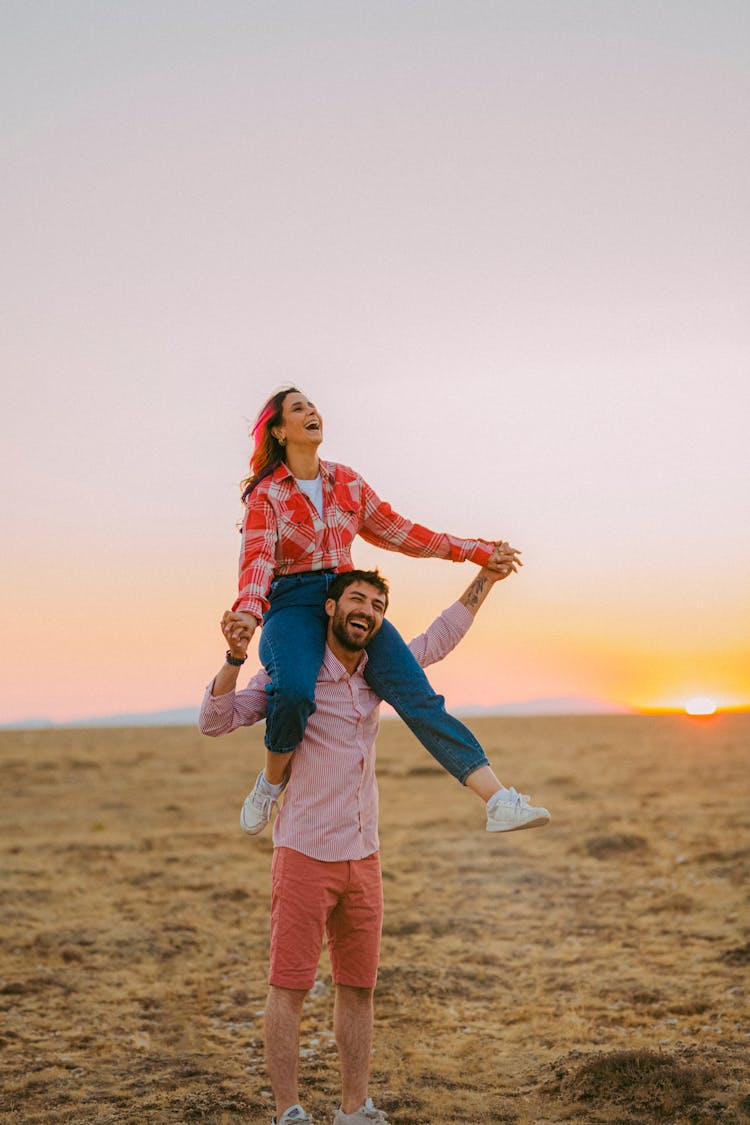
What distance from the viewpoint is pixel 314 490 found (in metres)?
5.22

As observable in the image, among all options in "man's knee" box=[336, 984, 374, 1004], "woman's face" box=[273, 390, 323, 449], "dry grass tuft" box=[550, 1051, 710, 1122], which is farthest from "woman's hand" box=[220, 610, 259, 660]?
"dry grass tuft" box=[550, 1051, 710, 1122]

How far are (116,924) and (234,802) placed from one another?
10301 mm

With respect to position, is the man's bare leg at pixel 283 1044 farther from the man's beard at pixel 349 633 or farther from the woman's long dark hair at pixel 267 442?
the woman's long dark hair at pixel 267 442

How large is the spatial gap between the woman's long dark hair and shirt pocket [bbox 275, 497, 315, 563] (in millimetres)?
283

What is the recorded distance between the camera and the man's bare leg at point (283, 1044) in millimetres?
4766

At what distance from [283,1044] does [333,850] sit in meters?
0.87

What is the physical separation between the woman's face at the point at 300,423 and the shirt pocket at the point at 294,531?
31 cm

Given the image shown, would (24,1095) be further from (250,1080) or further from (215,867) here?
(215,867)

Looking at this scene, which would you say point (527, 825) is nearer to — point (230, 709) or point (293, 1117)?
point (230, 709)

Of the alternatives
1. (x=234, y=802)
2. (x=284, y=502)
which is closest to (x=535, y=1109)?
(x=284, y=502)

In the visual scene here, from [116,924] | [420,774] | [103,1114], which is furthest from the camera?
[420,774]

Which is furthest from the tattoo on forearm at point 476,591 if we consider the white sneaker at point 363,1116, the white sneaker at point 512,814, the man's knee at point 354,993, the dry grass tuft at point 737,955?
the dry grass tuft at point 737,955

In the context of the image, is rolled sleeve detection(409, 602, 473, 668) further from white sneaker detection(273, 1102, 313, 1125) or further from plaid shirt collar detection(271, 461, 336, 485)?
white sneaker detection(273, 1102, 313, 1125)

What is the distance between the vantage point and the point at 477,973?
30.1 feet
